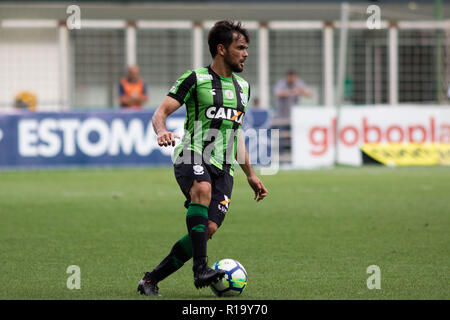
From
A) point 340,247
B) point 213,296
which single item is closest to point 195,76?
point 213,296

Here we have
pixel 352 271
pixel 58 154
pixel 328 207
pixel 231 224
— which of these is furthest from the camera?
pixel 58 154

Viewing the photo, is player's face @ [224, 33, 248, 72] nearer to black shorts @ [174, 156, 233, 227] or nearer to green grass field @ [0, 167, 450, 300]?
black shorts @ [174, 156, 233, 227]

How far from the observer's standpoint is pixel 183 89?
6.42 meters

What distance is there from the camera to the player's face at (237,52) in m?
6.47

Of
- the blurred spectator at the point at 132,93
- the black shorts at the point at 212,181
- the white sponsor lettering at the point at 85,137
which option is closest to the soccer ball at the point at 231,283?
the black shorts at the point at 212,181

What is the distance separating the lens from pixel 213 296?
6.43m

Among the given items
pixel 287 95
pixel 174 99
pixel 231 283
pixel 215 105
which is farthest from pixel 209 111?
pixel 287 95

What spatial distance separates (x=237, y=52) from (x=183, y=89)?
46 centimetres

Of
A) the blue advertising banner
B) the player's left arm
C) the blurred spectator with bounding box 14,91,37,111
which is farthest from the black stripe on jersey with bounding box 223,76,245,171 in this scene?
the blurred spectator with bounding box 14,91,37,111

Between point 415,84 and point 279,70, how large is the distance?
4540 mm

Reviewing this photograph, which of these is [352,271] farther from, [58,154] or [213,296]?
[58,154]

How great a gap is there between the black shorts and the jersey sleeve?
0.46 meters

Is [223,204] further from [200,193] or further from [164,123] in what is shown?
[164,123]

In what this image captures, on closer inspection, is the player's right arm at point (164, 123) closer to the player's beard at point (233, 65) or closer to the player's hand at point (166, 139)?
the player's hand at point (166, 139)
